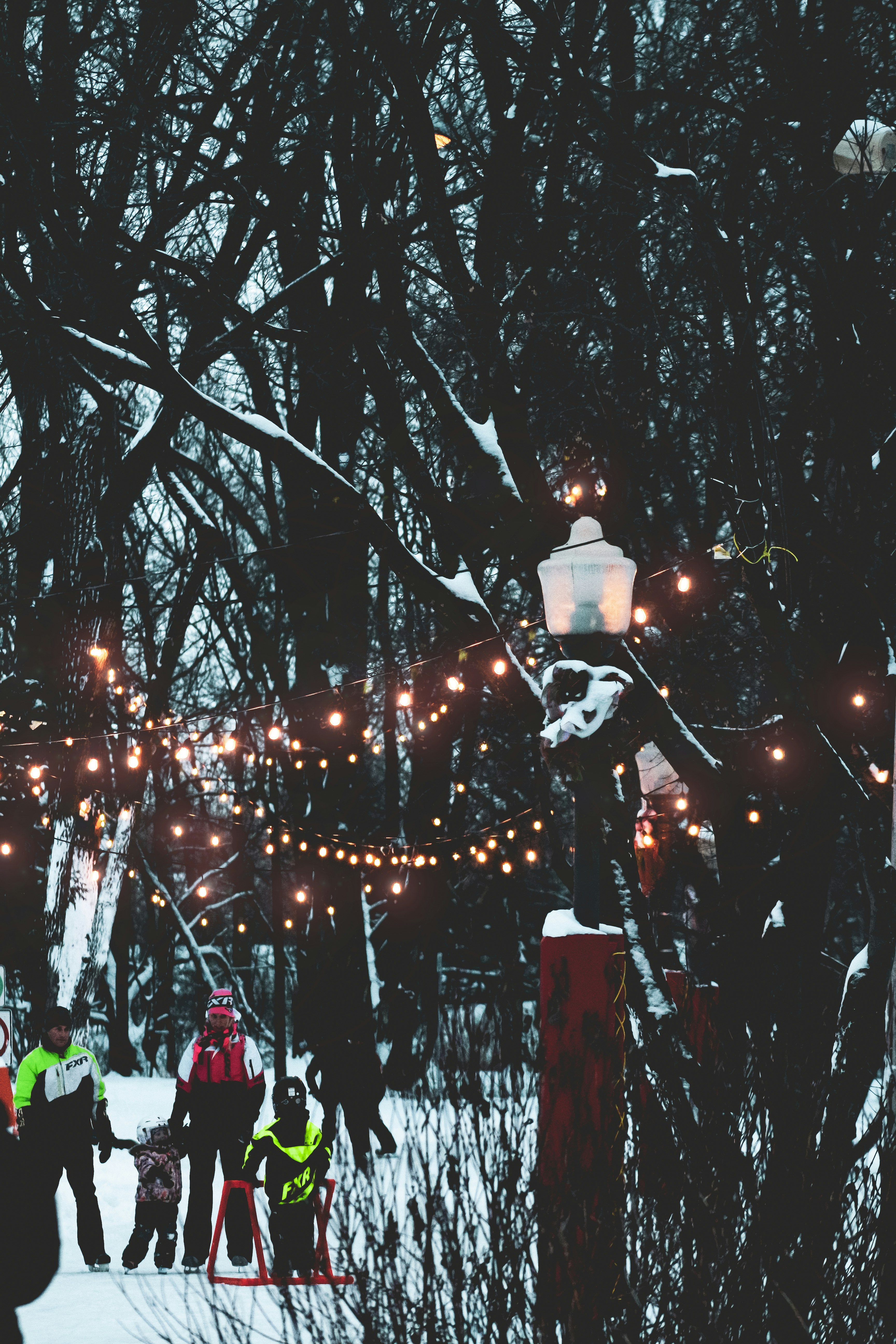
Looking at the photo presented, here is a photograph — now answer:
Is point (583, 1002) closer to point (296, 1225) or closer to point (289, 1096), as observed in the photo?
point (296, 1225)

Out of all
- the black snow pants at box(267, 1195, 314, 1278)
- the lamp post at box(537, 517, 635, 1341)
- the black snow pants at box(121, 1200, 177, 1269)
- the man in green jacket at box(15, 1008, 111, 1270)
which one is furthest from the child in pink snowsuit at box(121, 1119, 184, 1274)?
the lamp post at box(537, 517, 635, 1341)

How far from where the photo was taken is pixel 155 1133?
9523 millimetres

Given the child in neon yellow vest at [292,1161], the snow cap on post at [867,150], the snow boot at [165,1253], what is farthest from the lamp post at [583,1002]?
the snow boot at [165,1253]

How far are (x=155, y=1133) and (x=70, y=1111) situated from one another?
2.00 feet

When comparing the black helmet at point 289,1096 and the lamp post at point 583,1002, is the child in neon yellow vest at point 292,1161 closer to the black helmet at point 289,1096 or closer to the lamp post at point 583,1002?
the black helmet at point 289,1096

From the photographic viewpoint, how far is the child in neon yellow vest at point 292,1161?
7.97m

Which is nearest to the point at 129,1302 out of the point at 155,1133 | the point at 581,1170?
the point at 581,1170

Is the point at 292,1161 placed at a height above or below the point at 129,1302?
below

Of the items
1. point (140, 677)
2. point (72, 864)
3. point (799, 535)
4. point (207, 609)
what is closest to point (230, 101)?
point (799, 535)

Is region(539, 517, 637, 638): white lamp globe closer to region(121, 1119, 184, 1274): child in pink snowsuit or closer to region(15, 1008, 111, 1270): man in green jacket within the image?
region(15, 1008, 111, 1270): man in green jacket

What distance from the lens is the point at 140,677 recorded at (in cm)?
1844

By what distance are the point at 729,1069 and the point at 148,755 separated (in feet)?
37.1

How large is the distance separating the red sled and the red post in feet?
2.10

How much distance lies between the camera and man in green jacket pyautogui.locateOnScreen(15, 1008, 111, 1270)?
938cm
